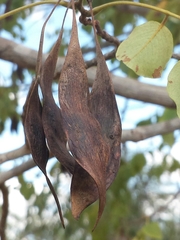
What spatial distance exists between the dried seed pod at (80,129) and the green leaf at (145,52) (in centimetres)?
18

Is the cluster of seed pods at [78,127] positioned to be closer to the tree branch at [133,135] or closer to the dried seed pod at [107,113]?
the dried seed pod at [107,113]

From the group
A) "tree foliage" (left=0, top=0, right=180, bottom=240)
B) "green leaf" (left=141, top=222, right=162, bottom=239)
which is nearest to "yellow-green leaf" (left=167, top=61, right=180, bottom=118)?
"tree foliage" (left=0, top=0, right=180, bottom=240)

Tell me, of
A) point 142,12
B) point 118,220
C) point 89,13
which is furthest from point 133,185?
point 89,13

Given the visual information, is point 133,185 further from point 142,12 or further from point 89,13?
point 89,13

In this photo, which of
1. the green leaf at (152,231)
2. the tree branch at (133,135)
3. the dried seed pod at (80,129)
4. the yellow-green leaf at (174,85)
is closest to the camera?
the dried seed pod at (80,129)

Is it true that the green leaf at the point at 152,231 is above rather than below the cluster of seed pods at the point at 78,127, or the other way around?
below

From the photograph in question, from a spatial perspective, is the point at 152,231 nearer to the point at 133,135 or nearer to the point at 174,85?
the point at 133,135

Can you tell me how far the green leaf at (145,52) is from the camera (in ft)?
2.66

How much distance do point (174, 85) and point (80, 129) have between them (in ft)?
0.73

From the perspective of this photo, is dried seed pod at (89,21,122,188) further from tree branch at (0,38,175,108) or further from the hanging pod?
tree branch at (0,38,175,108)

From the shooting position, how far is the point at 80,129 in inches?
23.2

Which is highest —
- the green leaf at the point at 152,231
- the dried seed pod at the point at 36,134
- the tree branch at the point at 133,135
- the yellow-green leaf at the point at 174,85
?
the dried seed pod at the point at 36,134

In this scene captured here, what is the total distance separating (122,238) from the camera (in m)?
2.98

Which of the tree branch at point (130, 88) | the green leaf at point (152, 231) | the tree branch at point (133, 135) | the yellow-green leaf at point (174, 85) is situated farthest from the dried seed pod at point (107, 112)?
the green leaf at point (152, 231)
